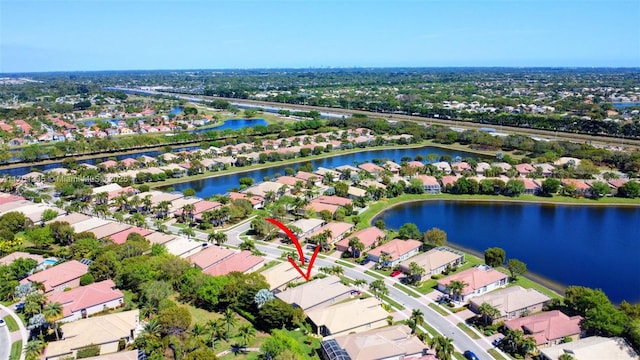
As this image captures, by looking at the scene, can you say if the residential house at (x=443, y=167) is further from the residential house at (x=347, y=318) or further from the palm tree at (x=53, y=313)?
the palm tree at (x=53, y=313)

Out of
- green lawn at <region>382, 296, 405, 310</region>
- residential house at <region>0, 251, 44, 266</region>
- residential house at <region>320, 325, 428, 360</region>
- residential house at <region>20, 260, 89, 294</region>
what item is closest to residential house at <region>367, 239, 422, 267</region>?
green lawn at <region>382, 296, 405, 310</region>

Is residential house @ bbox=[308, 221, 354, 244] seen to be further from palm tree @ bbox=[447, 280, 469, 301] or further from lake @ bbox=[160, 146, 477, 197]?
lake @ bbox=[160, 146, 477, 197]

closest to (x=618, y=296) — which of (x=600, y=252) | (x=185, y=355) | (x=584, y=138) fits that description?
(x=600, y=252)

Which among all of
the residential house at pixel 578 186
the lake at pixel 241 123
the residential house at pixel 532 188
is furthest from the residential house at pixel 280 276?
the lake at pixel 241 123

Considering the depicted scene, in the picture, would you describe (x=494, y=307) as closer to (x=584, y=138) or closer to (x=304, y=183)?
(x=304, y=183)

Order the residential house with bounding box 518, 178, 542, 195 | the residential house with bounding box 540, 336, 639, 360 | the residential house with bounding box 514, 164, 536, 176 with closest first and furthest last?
the residential house with bounding box 540, 336, 639, 360 → the residential house with bounding box 518, 178, 542, 195 → the residential house with bounding box 514, 164, 536, 176

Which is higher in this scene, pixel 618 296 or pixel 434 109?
pixel 434 109
